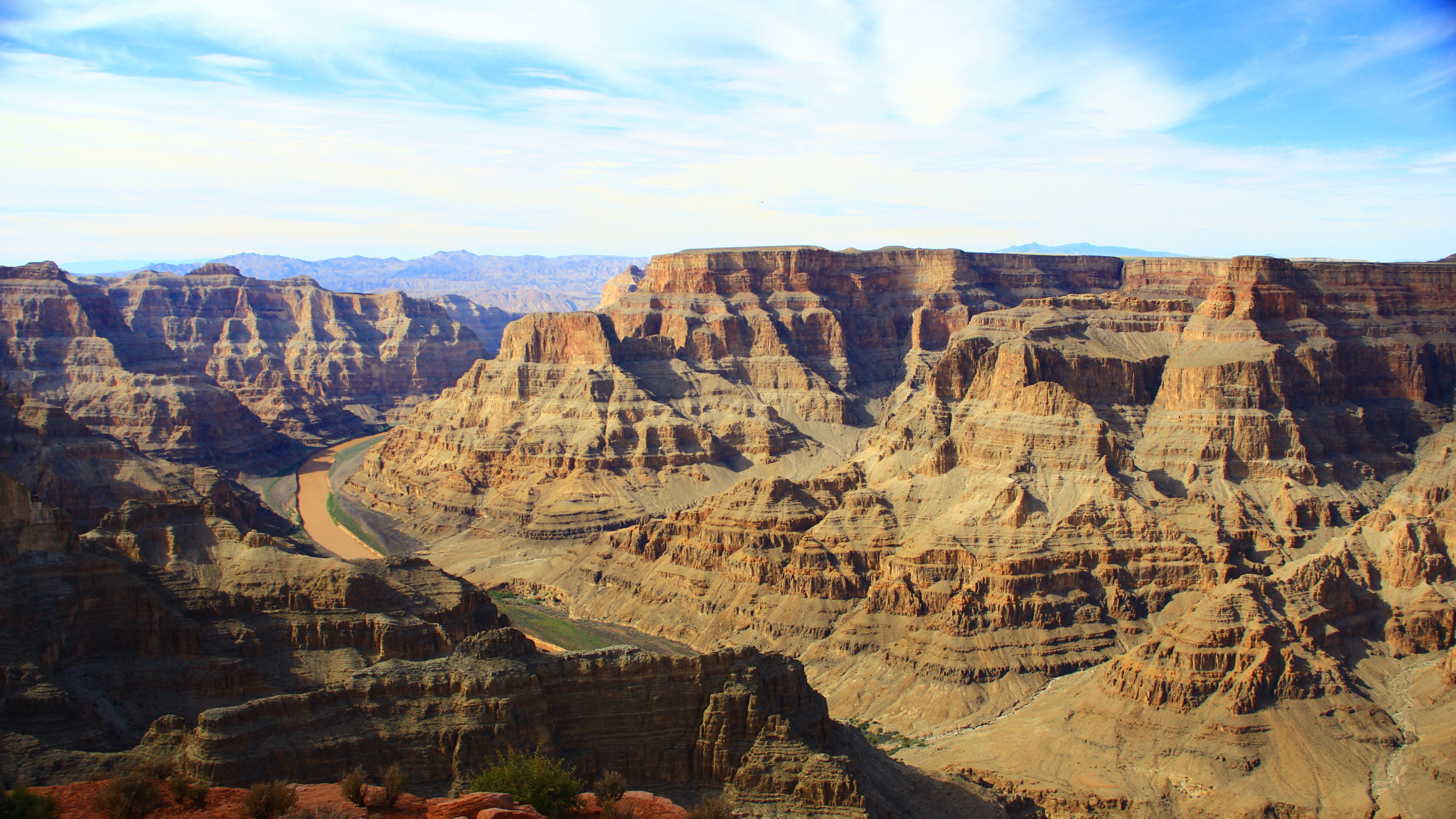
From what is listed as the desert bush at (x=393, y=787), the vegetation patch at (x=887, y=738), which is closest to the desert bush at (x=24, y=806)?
the desert bush at (x=393, y=787)

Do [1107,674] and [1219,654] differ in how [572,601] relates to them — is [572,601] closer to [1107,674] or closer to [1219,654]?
[1107,674]

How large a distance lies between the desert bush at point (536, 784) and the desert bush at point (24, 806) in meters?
12.5

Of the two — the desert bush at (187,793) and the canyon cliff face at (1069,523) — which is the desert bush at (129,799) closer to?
the desert bush at (187,793)

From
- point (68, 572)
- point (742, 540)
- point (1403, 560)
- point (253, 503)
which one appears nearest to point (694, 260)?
point (253, 503)

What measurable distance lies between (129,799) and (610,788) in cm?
1492

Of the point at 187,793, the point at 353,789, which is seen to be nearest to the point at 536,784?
the point at 353,789

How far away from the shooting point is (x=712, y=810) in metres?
38.3

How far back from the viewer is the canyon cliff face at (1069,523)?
6525cm

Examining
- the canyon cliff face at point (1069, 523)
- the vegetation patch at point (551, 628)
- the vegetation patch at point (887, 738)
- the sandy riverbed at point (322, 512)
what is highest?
the canyon cliff face at point (1069, 523)

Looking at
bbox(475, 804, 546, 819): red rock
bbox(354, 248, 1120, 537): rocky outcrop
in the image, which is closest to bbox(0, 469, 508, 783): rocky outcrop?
bbox(475, 804, 546, 819): red rock

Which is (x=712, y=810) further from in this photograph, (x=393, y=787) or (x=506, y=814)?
(x=393, y=787)

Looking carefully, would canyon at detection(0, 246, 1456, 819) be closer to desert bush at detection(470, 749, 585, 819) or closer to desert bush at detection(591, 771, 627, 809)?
desert bush at detection(470, 749, 585, 819)

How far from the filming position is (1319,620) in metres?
71.6

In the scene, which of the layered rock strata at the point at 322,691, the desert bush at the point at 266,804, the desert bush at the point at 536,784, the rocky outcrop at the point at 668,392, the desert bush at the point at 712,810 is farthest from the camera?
the rocky outcrop at the point at 668,392
